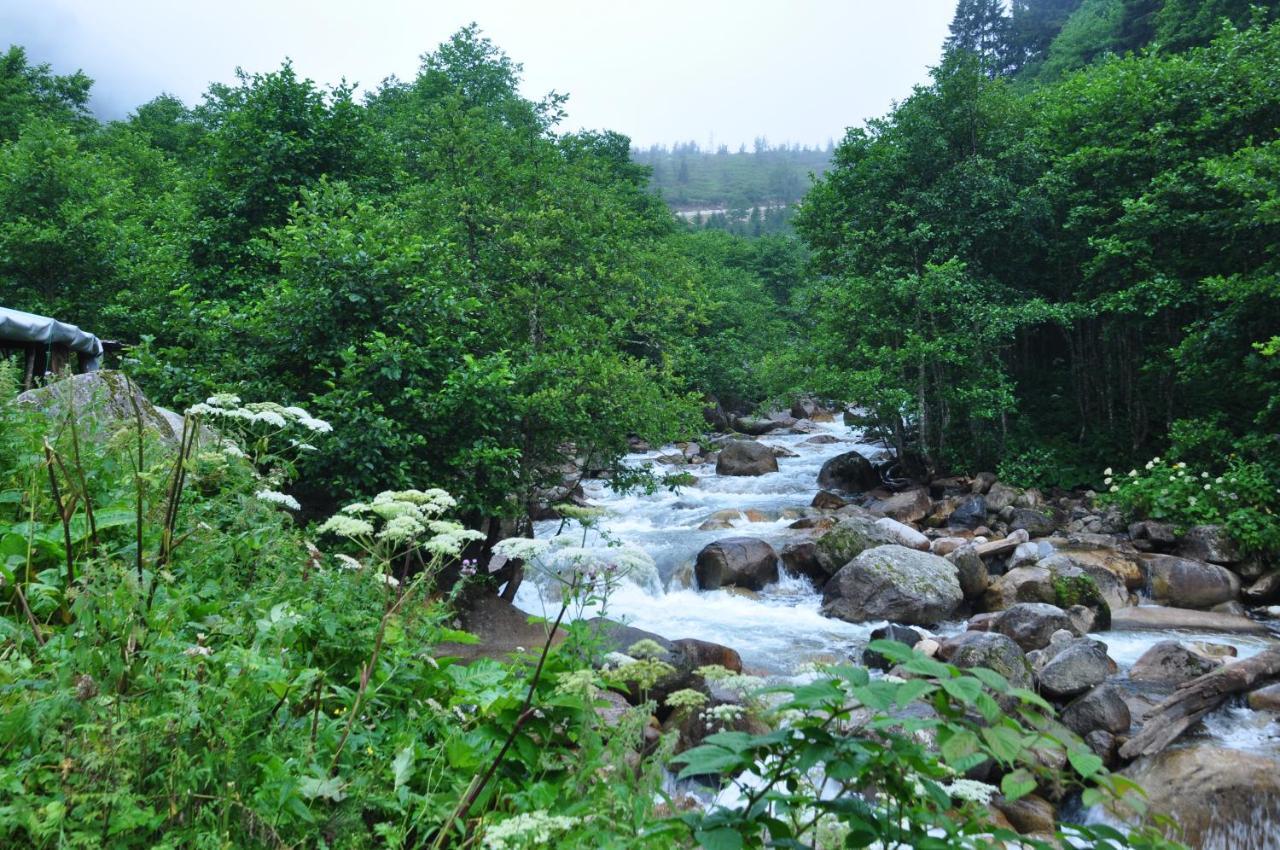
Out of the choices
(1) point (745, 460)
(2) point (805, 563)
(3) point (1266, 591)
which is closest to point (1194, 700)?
(3) point (1266, 591)

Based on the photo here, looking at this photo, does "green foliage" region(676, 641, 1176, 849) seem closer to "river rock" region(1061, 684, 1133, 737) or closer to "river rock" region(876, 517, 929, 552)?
"river rock" region(1061, 684, 1133, 737)

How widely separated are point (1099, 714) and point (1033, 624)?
265 centimetres

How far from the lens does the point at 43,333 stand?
30.8ft

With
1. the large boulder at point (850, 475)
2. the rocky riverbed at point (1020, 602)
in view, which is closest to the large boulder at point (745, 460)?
the large boulder at point (850, 475)

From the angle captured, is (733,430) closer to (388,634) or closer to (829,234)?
(829,234)

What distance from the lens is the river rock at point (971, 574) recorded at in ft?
40.1

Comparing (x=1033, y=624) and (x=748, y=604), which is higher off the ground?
(x=1033, y=624)

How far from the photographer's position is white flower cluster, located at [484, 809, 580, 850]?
2.06 m

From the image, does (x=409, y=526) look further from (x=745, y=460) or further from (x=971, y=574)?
(x=745, y=460)

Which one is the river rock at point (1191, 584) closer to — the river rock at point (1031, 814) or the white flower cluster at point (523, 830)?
the river rock at point (1031, 814)

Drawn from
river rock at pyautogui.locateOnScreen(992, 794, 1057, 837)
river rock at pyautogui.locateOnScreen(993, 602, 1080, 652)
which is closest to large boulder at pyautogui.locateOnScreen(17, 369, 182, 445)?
river rock at pyautogui.locateOnScreen(992, 794, 1057, 837)

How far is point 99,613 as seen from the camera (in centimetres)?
263

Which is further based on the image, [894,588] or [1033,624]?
[894,588]

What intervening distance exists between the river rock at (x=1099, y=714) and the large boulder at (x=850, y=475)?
13229 mm
